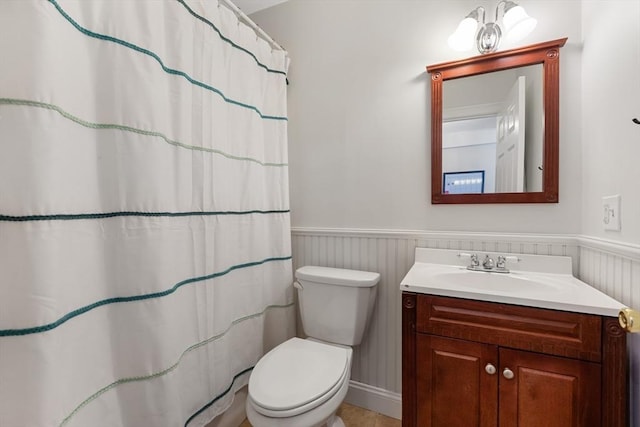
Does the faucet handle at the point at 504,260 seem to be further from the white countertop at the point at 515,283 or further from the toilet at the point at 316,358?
the toilet at the point at 316,358

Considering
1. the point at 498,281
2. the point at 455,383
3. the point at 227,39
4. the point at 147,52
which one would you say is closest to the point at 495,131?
the point at 498,281

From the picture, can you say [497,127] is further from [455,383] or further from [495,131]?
[455,383]

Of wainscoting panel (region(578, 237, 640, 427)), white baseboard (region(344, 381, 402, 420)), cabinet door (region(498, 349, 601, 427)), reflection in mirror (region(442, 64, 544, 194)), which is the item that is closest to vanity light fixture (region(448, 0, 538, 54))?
reflection in mirror (region(442, 64, 544, 194))

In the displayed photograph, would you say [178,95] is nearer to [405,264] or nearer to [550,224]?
[405,264]

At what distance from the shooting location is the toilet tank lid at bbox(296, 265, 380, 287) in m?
1.35

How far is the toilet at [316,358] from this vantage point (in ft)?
3.17

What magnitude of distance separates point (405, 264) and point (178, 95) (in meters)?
1.31

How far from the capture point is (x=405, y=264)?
147cm

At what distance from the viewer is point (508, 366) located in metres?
0.91

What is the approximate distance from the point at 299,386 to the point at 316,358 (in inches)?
7.7

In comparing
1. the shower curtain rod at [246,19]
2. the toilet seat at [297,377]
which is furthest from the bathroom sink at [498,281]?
the shower curtain rod at [246,19]

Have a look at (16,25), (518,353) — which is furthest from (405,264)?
(16,25)

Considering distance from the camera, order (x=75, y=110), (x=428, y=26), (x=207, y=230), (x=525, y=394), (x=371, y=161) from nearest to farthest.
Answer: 1. (x=75, y=110)
2. (x=525, y=394)
3. (x=207, y=230)
4. (x=428, y=26)
5. (x=371, y=161)

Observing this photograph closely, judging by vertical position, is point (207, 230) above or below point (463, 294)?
above
